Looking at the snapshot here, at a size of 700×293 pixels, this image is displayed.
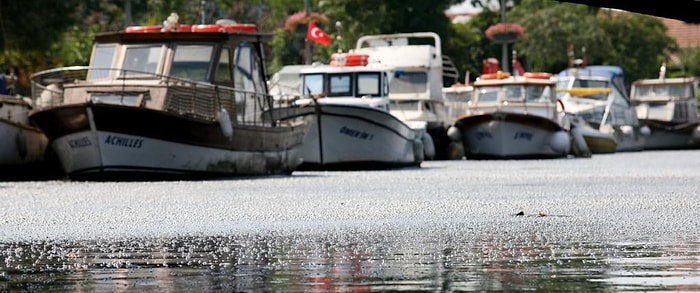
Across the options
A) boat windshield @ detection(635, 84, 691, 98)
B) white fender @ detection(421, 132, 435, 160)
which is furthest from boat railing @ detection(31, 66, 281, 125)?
boat windshield @ detection(635, 84, 691, 98)

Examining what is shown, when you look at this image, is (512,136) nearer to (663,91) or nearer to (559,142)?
(559,142)

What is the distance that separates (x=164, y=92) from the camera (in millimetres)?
26219

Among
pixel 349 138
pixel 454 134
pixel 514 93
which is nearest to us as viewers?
pixel 349 138

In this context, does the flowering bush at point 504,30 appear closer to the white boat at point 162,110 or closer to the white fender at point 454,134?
the white fender at point 454,134

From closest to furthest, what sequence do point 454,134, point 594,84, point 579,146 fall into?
point 454,134 → point 579,146 → point 594,84

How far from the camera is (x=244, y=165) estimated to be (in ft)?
92.8

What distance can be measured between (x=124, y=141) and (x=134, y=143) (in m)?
0.17

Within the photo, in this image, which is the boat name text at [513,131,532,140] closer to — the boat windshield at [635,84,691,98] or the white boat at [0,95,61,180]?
the white boat at [0,95,61,180]

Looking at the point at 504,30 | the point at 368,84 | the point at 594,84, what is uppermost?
the point at 504,30

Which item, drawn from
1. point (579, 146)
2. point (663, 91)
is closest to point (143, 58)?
point (579, 146)

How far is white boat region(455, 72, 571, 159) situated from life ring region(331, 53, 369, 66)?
6780 millimetres

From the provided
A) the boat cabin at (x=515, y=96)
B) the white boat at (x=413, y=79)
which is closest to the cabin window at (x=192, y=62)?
the white boat at (x=413, y=79)

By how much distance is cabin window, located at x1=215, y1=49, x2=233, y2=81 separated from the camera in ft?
90.9

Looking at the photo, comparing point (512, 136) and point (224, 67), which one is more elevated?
point (224, 67)
